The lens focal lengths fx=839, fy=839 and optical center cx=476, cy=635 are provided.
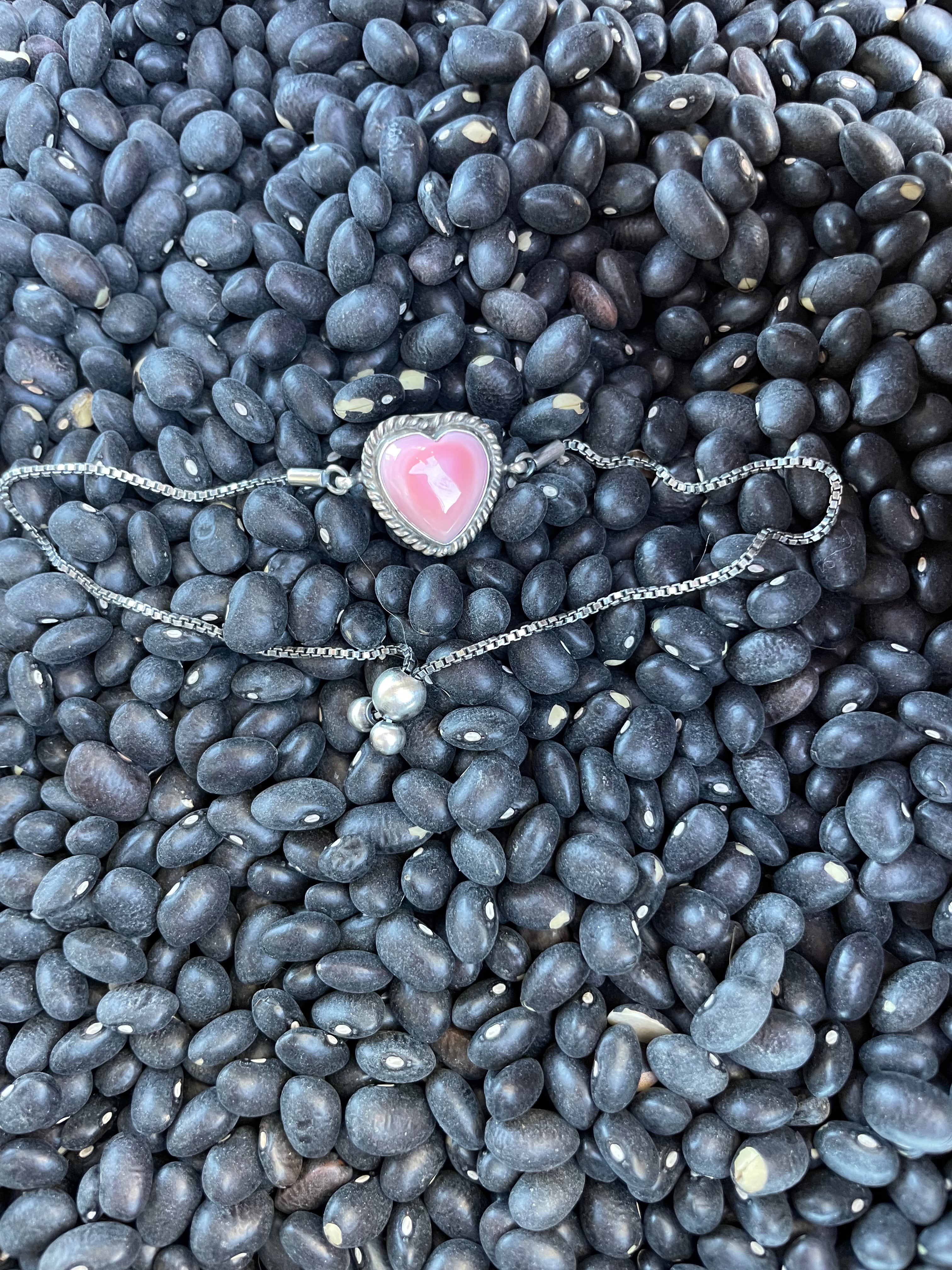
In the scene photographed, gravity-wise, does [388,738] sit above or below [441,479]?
below

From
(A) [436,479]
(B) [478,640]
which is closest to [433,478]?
(A) [436,479]

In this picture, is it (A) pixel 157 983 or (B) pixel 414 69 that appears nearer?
(A) pixel 157 983

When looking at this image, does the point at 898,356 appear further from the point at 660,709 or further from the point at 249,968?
the point at 249,968

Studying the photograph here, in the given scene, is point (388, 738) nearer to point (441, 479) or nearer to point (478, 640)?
point (478, 640)

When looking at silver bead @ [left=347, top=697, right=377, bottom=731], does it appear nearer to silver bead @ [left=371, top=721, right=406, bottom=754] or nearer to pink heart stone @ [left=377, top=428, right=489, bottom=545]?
silver bead @ [left=371, top=721, right=406, bottom=754]

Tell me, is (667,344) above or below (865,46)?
below

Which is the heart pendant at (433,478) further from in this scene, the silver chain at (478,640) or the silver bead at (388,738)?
the silver bead at (388,738)

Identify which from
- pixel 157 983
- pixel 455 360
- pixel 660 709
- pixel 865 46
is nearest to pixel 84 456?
pixel 455 360
